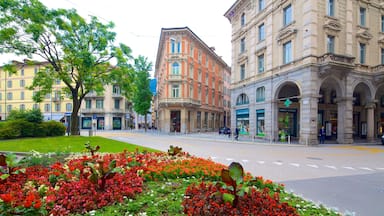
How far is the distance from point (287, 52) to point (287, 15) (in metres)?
4.03

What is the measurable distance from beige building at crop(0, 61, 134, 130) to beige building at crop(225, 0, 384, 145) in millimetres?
35015

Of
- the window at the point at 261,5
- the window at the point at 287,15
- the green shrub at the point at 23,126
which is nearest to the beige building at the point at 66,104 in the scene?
the green shrub at the point at 23,126

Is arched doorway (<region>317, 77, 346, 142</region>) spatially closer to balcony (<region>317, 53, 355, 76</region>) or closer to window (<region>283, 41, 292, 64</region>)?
balcony (<region>317, 53, 355, 76</region>)

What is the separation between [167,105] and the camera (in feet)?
124

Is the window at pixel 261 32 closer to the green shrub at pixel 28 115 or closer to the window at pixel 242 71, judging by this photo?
the window at pixel 242 71

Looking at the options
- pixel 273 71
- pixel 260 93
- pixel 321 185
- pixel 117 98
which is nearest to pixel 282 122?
pixel 260 93

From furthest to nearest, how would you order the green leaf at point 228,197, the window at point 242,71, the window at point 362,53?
the window at point 242,71 < the window at point 362,53 < the green leaf at point 228,197

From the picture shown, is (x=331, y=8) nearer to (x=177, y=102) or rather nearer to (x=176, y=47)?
(x=176, y=47)

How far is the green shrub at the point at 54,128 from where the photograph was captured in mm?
19359

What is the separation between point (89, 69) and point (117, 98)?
1525 inches

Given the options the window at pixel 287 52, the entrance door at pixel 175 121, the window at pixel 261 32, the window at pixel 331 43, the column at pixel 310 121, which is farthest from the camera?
the entrance door at pixel 175 121

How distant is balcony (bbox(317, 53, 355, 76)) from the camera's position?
746 inches

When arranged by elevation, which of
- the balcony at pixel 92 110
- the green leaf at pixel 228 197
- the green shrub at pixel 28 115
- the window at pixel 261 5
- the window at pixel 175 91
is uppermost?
the window at pixel 261 5

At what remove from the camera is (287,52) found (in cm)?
2278
